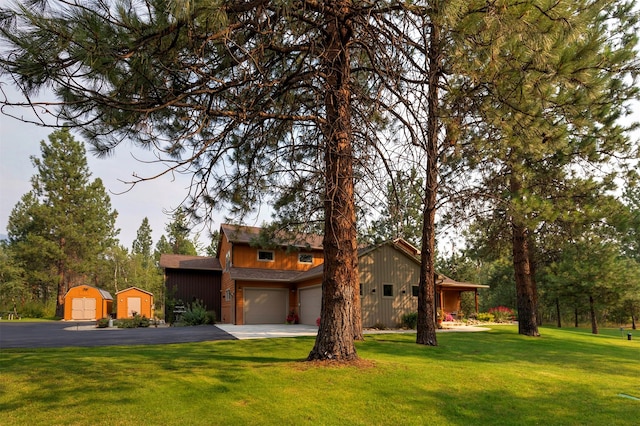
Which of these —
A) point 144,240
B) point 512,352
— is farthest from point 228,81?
point 144,240

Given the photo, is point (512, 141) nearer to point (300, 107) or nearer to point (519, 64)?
point (519, 64)

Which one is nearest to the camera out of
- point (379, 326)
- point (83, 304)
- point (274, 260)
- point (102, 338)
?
point (102, 338)

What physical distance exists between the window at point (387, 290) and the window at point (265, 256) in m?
6.83

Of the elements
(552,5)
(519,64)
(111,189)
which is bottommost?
(111,189)

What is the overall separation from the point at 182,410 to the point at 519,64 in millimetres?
6777

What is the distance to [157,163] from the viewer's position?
17.2ft

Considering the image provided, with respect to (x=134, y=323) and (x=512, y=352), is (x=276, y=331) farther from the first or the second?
(x=134, y=323)

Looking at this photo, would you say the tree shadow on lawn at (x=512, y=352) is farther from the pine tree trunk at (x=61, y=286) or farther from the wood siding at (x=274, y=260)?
the pine tree trunk at (x=61, y=286)

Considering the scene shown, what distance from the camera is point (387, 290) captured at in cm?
1836

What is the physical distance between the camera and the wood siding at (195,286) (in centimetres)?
2281

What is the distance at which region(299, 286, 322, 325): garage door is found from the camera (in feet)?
59.8

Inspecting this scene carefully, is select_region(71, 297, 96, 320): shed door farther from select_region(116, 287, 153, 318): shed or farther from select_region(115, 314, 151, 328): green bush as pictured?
select_region(115, 314, 151, 328): green bush

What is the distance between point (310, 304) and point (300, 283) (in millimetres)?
1471

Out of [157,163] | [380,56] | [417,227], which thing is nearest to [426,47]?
[380,56]
